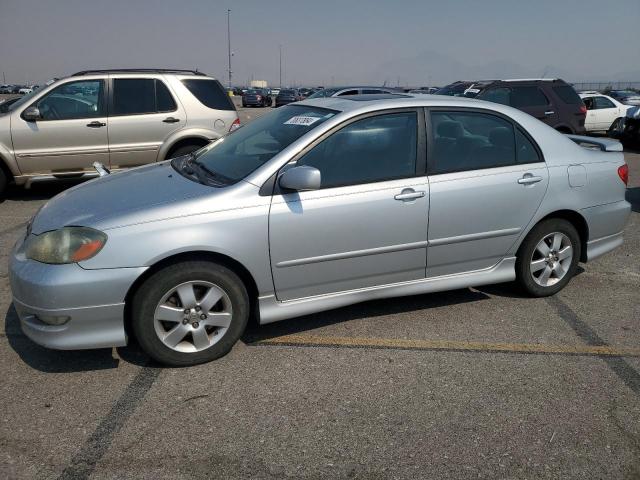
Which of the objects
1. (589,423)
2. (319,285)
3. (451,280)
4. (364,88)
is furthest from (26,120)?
(364,88)

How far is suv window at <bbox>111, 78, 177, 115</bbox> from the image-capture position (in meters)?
7.84

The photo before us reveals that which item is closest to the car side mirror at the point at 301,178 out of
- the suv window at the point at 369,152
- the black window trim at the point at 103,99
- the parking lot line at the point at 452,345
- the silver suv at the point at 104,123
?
the suv window at the point at 369,152

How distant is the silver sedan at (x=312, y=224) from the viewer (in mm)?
3123

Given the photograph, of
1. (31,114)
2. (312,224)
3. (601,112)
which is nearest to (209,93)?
(31,114)

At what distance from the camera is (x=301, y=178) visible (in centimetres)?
331

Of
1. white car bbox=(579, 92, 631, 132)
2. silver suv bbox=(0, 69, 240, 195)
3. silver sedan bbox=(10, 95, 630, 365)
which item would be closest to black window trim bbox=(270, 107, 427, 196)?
silver sedan bbox=(10, 95, 630, 365)

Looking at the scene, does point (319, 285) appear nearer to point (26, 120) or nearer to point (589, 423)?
point (589, 423)

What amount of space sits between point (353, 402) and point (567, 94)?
10830 mm

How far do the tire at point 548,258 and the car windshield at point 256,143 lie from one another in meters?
1.87

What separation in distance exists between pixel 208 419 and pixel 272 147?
1.84 m

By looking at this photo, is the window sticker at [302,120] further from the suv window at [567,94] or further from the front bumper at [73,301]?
the suv window at [567,94]

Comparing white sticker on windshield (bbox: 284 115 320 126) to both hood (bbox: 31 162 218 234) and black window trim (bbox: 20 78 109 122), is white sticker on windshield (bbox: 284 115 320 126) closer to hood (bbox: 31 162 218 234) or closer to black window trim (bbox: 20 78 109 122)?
hood (bbox: 31 162 218 234)

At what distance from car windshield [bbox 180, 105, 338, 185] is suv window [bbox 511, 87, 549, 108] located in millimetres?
8525

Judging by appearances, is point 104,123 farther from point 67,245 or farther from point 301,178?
point 301,178
